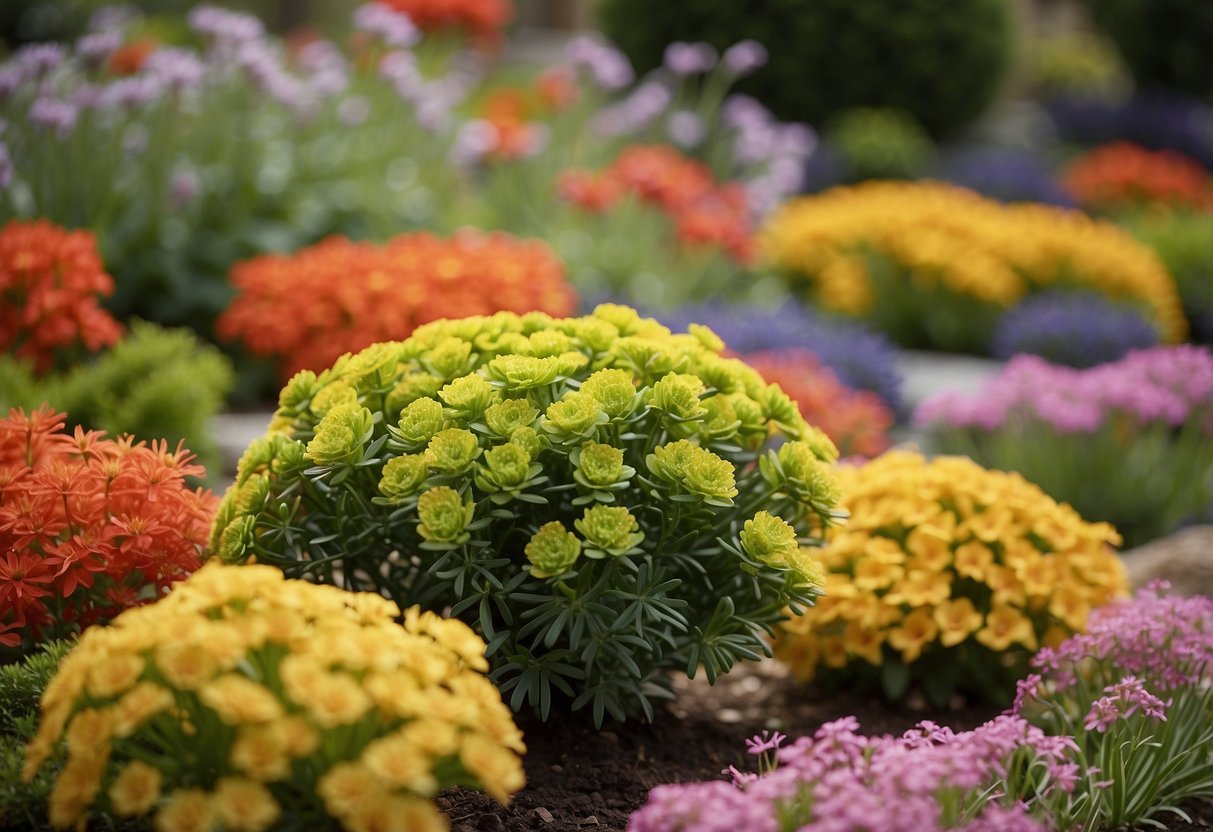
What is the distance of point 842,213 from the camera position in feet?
24.6

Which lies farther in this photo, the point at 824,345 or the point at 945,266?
the point at 945,266

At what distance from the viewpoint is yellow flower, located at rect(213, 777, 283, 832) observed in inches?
58.4

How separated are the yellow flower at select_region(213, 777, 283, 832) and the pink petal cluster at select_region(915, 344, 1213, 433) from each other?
3.57m

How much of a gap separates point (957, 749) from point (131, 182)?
4.35 m

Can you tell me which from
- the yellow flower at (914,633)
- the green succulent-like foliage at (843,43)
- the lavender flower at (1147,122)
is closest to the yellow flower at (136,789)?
the yellow flower at (914,633)

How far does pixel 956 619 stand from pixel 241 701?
1.81m

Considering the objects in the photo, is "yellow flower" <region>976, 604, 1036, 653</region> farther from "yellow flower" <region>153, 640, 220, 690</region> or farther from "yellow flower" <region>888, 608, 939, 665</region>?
"yellow flower" <region>153, 640, 220, 690</region>

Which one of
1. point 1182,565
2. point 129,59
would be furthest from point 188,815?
point 129,59

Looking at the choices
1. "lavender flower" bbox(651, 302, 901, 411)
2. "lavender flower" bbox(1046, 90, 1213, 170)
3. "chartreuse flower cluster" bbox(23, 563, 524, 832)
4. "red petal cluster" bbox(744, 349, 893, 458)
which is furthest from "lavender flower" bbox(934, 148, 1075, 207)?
"chartreuse flower cluster" bbox(23, 563, 524, 832)

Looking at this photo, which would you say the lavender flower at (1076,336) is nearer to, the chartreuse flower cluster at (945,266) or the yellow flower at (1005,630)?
the chartreuse flower cluster at (945,266)

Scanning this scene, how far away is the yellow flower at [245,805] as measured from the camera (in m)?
1.48

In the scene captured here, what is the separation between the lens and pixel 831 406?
4465mm

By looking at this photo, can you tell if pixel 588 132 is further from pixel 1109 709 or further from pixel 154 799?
pixel 154 799

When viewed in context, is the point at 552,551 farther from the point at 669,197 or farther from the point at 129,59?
the point at 129,59
